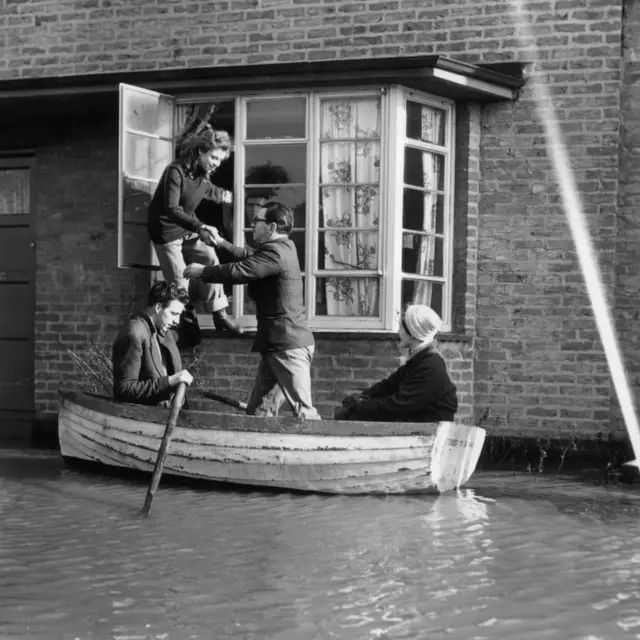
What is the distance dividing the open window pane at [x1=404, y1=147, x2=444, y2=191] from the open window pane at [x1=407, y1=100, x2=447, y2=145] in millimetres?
135

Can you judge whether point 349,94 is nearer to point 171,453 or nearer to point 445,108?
point 445,108

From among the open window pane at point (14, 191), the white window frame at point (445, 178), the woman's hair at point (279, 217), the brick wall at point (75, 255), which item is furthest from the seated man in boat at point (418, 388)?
the open window pane at point (14, 191)

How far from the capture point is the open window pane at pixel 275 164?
11.5 meters

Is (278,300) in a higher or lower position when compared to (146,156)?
lower

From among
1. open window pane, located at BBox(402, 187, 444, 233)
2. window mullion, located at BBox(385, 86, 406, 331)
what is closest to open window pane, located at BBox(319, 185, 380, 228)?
window mullion, located at BBox(385, 86, 406, 331)

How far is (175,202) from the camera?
10.8m

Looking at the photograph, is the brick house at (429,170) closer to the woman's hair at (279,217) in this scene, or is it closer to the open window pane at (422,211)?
the open window pane at (422,211)

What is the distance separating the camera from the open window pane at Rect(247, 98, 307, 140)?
37.6ft

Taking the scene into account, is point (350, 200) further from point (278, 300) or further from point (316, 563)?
point (316, 563)

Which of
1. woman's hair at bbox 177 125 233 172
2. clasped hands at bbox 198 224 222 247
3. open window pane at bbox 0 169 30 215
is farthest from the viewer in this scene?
open window pane at bbox 0 169 30 215

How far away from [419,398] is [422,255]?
9.18ft

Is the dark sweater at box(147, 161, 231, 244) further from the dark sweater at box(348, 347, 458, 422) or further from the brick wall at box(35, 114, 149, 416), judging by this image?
the dark sweater at box(348, 347, 458, 422)

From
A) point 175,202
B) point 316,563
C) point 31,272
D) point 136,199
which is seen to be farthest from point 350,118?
point 316,563

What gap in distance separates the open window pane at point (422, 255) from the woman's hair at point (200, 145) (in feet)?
6.01
